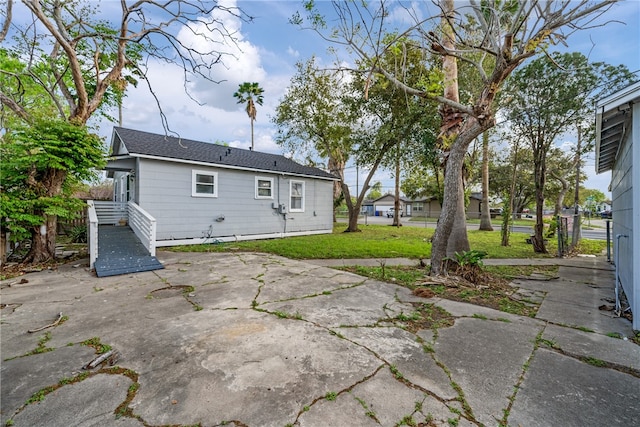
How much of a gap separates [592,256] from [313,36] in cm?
983

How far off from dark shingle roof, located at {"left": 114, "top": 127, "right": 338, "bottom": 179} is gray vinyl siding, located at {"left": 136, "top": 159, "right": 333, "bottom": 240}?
0.28m

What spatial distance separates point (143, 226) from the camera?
717 cm

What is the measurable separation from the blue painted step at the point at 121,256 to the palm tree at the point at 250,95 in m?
16.4

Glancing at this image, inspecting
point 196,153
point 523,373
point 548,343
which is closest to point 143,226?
point 196,153

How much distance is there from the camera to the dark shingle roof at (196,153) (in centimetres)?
864

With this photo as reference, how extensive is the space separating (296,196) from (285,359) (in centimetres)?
1033

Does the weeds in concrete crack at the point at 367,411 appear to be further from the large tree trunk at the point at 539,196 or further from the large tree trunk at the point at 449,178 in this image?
the large tree trunk at the point at 539,196

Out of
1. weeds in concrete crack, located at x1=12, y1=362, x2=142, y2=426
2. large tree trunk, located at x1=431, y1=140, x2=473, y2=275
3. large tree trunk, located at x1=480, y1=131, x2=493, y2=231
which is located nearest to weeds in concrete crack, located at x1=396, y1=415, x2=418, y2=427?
weeds in concrete crack, located at x1=12, y1=362, x2=142, y2=426

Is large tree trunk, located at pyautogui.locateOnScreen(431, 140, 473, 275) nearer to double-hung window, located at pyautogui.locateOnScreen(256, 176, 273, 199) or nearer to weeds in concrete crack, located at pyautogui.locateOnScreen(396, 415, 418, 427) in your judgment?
weeds in concrete crack, located at pyautogui.locateOnScreen(396, 415, 418, 427)

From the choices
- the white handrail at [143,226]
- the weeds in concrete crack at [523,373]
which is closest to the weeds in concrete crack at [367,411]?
the weeds in concrete crack at [523,373]

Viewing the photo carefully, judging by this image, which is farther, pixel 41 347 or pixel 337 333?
pixel 337 333

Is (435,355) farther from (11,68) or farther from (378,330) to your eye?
(11,68)

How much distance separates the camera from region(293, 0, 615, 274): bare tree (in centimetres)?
390

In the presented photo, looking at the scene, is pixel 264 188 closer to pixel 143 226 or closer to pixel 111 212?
pixel 143 226
